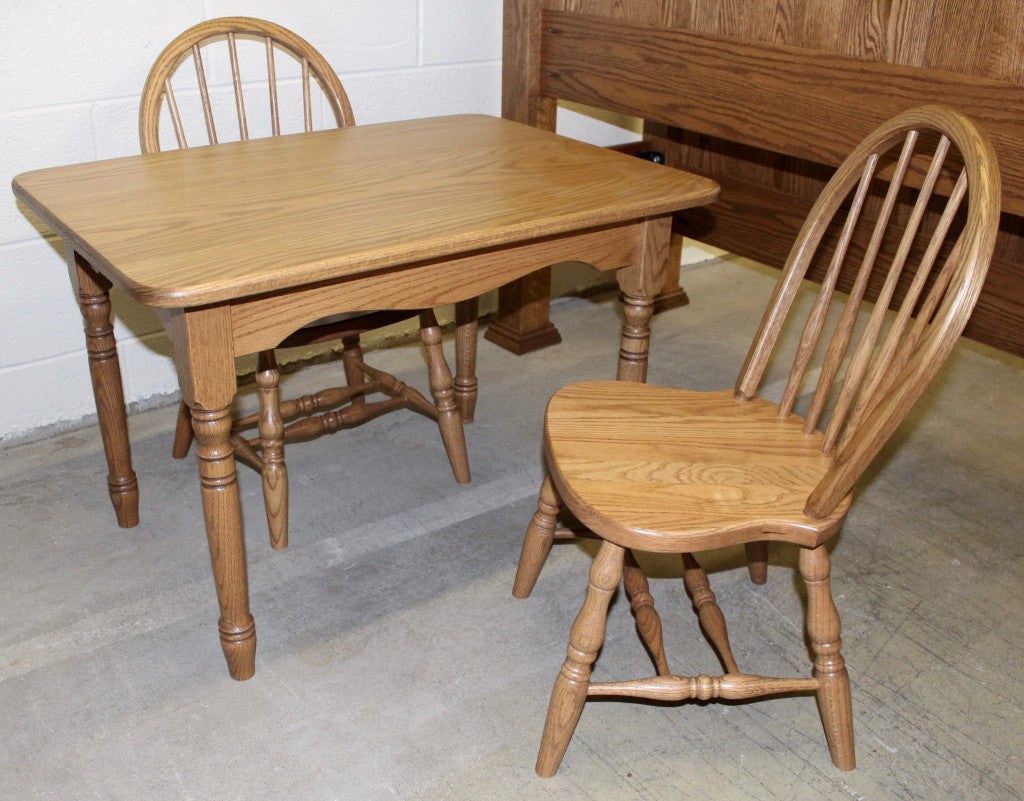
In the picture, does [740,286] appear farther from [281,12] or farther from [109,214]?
[109,214]

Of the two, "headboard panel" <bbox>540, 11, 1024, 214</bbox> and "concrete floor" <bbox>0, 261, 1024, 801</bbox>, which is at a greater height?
"headboard panel" <bbox>540, 11, 1024, 214</bbox>

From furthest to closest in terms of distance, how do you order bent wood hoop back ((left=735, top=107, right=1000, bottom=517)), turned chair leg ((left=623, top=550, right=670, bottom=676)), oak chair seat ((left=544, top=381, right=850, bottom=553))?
turned chair leg ((left=623, top=550, right=670, bottom=676))
oak chair seat ((left=544, top=381, right=850, bottom=553))
bent wood hoop back ((left=735, top=107, right=1000, bottom=517))

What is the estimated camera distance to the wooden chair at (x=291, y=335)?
1855mm

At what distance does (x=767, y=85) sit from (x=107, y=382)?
4.33 ft

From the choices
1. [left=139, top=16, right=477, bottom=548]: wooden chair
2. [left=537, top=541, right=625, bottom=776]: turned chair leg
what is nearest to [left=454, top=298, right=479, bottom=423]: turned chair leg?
[left=139, top=16, right=477, bottom=548]: wooden chair

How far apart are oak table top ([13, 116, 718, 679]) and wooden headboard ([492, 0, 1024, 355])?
321 millimetres

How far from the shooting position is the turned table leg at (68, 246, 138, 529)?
1.70 metres

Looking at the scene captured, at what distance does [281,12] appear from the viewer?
2.29 metres

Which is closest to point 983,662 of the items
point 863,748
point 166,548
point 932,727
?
point 932,727

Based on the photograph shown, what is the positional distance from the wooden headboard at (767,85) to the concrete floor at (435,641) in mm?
519

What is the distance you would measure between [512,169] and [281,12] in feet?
2.92

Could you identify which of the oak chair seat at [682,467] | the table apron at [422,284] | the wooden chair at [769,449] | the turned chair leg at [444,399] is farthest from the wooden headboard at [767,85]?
the turned chair leg at [444,399]

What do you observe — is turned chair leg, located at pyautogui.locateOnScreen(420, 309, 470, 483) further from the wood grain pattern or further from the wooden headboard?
the wooden headboard

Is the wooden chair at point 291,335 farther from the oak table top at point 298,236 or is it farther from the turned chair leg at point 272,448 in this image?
the oak table top at point 298,236
